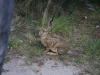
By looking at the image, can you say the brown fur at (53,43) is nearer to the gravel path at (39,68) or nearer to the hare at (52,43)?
the hare at (52,43)

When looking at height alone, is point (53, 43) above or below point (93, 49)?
above

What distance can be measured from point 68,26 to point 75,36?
436mm

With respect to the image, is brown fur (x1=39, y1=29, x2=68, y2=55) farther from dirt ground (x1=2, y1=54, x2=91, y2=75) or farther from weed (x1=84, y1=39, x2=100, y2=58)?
weed (x1=84, y1=39, x2=100, y2=58)

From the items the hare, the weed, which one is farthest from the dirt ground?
the weed

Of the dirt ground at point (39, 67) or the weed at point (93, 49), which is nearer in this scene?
the dirt ground at point (39, 67)

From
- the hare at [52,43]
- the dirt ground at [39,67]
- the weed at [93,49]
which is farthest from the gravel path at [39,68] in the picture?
the weed at [93,49]

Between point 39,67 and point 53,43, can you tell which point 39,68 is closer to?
point 39,67

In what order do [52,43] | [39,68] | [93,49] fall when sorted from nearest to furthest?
[39,68] → [52,43] → [93,49]

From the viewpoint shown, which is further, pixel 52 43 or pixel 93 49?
pixel 93 49

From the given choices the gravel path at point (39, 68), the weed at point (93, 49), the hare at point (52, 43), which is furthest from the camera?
the weed at point (93, 49)

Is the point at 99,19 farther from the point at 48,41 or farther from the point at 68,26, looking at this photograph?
the point at 48,41

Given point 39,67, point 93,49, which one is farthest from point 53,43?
point 93,49

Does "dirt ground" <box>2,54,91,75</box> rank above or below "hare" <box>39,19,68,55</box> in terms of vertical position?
below

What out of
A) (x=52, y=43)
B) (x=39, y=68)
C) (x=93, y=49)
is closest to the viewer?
(x=39, y=68)
